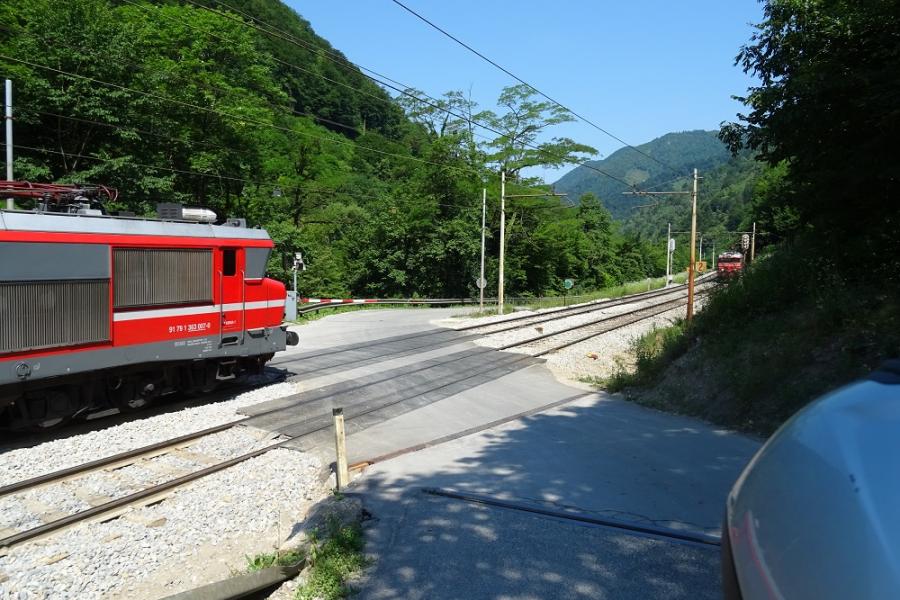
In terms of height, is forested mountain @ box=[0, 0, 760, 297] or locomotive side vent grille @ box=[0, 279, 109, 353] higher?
forested mountain @ box=[0, 0, 760, 297]

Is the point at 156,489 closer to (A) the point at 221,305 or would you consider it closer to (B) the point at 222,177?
(A) the point at 221,305

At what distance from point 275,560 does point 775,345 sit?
9.62 meters

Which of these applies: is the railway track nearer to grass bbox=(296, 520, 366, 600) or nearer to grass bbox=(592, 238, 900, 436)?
grass bbox=(296, 520, 366, 600)

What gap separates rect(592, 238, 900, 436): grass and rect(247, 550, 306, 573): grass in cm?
712

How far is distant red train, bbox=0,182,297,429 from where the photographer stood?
926 centimetres

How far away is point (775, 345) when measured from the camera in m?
11.8

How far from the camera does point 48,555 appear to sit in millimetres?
6551

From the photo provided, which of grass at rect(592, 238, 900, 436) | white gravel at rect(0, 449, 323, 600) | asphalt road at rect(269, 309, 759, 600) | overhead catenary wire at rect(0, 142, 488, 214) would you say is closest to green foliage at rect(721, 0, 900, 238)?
grass at rect(592, 238, 900, 436)

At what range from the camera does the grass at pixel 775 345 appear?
9.97 meters

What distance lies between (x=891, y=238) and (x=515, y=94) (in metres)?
42.5

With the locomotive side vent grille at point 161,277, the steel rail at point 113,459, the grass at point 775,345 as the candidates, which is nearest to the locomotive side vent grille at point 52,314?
the locomotive side vent grille at point 161,277

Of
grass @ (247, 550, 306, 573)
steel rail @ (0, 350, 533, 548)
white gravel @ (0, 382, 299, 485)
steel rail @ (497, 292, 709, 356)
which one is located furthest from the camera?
steel rail @ (497, 292, 709, 356)

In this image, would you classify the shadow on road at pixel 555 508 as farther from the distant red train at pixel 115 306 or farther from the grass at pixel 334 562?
the distant red train at pixel 115 306

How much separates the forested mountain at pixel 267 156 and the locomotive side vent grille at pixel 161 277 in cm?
475
